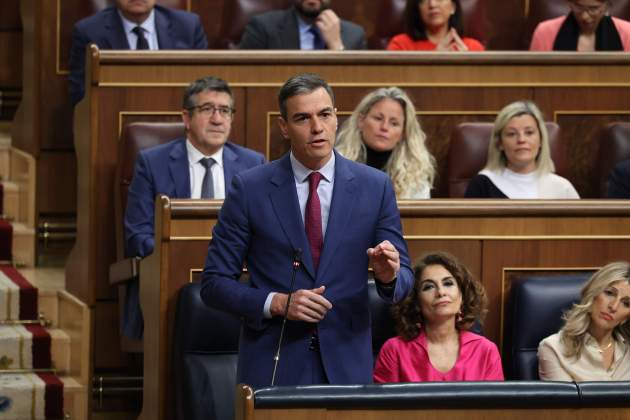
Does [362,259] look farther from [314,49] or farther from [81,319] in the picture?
[314,49]

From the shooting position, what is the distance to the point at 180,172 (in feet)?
8.38

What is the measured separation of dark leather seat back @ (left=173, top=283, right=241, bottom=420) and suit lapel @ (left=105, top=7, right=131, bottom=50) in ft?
3.32

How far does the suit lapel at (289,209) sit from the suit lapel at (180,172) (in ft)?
2.55

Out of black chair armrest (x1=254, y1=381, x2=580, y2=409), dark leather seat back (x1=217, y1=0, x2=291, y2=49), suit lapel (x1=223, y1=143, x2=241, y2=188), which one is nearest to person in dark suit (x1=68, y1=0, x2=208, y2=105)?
dark leather seat back (x1=217, y1=0, x2=291, y2=49)

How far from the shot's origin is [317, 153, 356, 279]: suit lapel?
1752 millimetres

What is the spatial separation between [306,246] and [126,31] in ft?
4.61

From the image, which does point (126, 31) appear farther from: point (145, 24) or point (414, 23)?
point (414, 23)

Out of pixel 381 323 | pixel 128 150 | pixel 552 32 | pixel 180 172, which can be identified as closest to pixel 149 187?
pixel 180 172

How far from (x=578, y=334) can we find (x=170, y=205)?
62 cm

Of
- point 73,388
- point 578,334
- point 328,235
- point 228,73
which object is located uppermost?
point 228,73

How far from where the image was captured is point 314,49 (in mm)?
3119

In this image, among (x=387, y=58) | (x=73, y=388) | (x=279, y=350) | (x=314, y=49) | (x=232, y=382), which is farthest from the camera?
(x=314, y=49)

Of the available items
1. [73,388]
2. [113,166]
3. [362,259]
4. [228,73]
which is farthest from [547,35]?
[362,259]

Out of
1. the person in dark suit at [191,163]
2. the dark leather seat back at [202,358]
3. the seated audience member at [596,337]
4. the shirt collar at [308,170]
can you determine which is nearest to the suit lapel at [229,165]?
the person in dark suit at [191,163]
